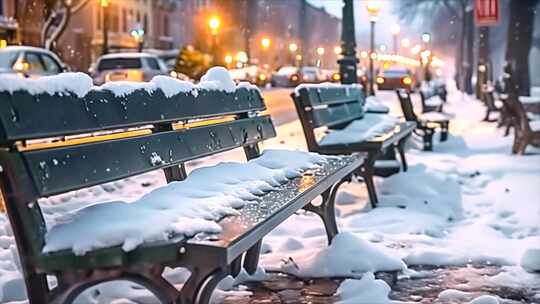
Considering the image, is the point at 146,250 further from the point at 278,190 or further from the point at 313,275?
the point at 313,275

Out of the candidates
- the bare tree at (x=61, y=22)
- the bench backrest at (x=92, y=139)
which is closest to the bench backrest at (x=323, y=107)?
the bench backrest at (x=92, y=139)

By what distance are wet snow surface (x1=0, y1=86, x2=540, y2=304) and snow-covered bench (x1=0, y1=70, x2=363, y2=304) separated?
0.27 m

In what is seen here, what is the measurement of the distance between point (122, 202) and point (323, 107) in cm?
481

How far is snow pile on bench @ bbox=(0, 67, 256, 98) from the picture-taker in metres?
3.29

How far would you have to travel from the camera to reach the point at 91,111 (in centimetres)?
378

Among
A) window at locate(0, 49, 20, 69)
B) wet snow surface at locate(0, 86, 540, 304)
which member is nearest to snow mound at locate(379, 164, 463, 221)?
wet snow surface at locate(0, 86, 540, 304)

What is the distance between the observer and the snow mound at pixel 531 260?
5509 millimetres

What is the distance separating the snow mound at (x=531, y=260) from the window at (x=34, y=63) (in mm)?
12050

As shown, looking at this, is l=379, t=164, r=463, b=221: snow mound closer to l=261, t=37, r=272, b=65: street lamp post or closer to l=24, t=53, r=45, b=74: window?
l=24, t=53, r=45, b=74: window

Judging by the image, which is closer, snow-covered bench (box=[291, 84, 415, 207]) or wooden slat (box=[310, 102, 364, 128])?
snow-covered bench (box=[291, 84, 415, 207])

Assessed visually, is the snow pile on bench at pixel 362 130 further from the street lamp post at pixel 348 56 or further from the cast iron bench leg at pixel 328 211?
the cast iron bench leg at pixel 328 211

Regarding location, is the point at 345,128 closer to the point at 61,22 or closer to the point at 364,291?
the point at 364,291

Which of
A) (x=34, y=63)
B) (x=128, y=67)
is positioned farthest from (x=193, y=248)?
(x=128, y=67)

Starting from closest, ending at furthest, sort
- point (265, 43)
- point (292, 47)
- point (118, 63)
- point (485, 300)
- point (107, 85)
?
point (107, 85) → point (485, 300) → point (118, 63) → point (265, 43) → point (292, 47)
